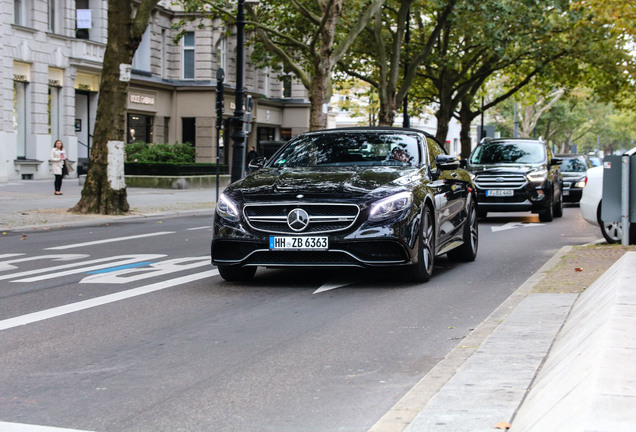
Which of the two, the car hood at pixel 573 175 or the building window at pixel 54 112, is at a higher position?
the building window at pixel 54 112

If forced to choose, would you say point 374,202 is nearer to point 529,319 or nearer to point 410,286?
point 410,286

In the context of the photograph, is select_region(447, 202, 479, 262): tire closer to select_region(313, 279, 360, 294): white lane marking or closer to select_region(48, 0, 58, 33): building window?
select_region(313, 279, 360, 294): white lane marking

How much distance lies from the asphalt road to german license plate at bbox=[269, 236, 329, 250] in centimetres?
45

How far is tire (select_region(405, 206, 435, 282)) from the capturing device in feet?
31.4

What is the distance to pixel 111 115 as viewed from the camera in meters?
20.3

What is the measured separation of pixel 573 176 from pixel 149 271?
21570mm

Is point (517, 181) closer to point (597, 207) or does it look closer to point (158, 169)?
point (597, 207)

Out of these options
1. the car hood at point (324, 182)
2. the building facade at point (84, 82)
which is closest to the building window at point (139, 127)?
the building facade at point (84, 82)

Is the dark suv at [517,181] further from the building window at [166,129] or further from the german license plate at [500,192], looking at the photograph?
the building window at [166,129]

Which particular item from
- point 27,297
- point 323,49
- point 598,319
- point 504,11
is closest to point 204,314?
point 27,297

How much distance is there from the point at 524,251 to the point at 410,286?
14.9 ft

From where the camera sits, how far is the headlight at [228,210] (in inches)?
367

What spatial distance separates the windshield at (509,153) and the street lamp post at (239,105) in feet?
24.6

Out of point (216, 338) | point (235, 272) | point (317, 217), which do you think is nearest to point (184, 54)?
point (235, 272)
